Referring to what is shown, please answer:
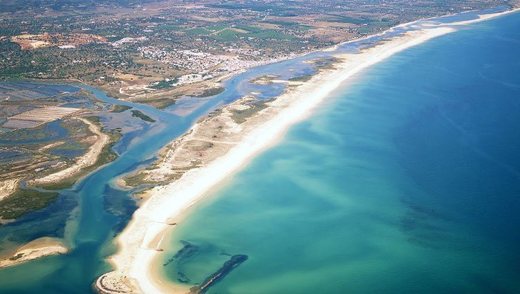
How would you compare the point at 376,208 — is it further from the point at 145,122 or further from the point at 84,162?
the point at 145,122

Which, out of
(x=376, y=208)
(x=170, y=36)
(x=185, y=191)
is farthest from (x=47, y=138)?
(x=170, y=36)

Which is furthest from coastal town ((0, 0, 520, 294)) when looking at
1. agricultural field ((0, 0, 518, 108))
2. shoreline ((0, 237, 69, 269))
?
agricultural field ((0, 0, 518, 108))

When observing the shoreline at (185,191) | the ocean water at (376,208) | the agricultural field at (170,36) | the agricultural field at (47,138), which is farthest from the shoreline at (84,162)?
the ocean water at (376,208)

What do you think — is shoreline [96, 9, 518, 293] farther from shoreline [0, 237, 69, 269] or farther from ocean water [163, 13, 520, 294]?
shoreline [0, 237, 69, 269]

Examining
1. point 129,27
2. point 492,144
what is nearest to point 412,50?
point 492,144

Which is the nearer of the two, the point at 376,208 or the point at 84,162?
the point at 376,208

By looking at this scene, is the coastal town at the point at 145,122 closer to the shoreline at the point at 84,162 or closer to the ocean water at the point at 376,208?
the shoreline at the point at 84,162

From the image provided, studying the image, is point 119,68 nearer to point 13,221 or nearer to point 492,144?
point 13,221
